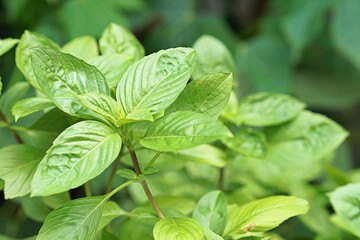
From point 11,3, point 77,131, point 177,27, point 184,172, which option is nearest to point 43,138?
point 77,131

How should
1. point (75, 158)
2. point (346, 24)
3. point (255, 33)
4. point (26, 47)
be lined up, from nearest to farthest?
point (75, 158) < point (26, 47) < point (346, 24) < point (255, 33)

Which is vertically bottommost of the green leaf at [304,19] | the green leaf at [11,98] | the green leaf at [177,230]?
the green leaf at [304,19]

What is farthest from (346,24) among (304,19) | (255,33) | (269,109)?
(269,109)

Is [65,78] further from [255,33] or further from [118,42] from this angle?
[255,33]

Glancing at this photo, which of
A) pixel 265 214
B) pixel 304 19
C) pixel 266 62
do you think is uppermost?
pixel 265 214

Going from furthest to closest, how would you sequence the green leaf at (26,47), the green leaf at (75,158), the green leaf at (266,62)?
1. the green leaf at (266,62)
2. the green leaf at (26,47)
3. the green leaf at (75,158)

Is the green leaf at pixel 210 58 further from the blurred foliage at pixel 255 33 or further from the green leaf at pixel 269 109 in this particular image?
the blurred foliage at pixel 255 33

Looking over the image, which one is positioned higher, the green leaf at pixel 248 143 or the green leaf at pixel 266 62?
the green leaf at pixel 248 143

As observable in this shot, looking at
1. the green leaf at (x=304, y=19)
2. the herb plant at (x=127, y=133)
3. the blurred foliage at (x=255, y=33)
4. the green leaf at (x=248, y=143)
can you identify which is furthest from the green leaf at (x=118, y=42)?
the green leaf at (x=304, y=19)
